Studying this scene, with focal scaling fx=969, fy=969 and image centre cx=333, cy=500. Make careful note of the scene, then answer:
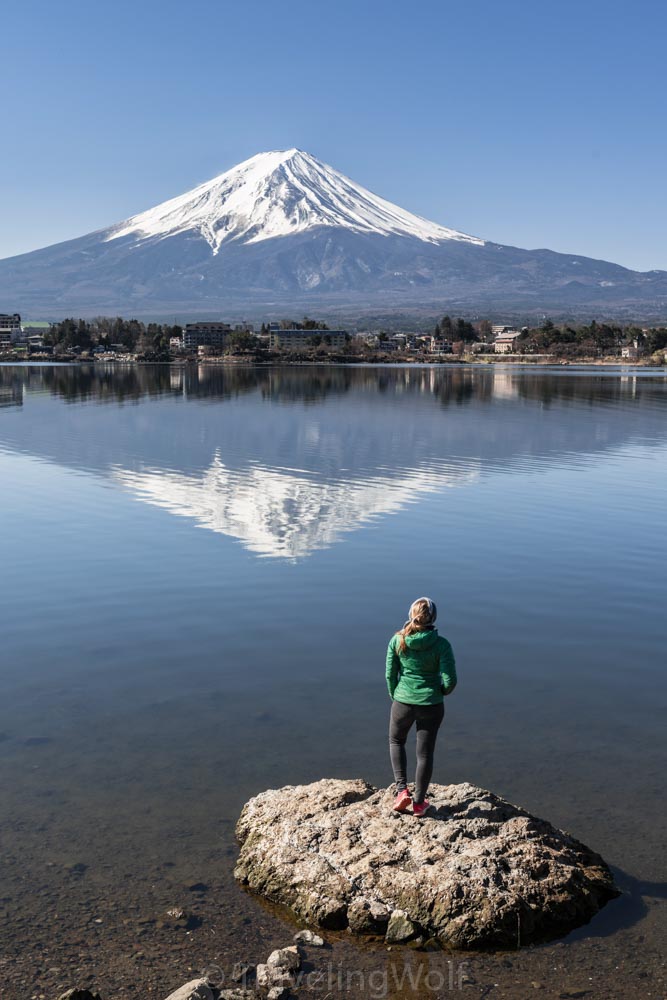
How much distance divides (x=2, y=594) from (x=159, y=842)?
8.58m

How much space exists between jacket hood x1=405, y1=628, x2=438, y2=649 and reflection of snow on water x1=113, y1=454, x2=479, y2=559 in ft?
35.3

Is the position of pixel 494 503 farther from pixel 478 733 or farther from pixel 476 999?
pixel 476 999

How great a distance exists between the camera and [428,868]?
22.4 ft

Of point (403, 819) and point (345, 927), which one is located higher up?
point (403, 819)

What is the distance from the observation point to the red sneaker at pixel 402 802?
7.36 meters

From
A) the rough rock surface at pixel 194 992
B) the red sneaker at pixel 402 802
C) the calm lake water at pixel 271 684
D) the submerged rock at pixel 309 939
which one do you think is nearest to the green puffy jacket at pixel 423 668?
the red sneaker at pixel 402 802

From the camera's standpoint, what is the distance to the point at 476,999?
6062 mm

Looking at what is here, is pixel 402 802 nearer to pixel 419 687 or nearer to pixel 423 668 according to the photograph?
pixel 419 687

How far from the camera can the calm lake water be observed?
6.71 m

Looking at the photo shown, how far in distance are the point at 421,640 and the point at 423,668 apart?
0.26 metres

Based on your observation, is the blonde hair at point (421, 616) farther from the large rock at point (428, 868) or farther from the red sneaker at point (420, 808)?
the large rock at point (428, 868)

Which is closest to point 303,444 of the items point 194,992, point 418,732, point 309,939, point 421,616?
point 418,732

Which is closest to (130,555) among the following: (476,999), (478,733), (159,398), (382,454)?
(478,733)

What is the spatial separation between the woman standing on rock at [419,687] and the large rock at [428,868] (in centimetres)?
28
